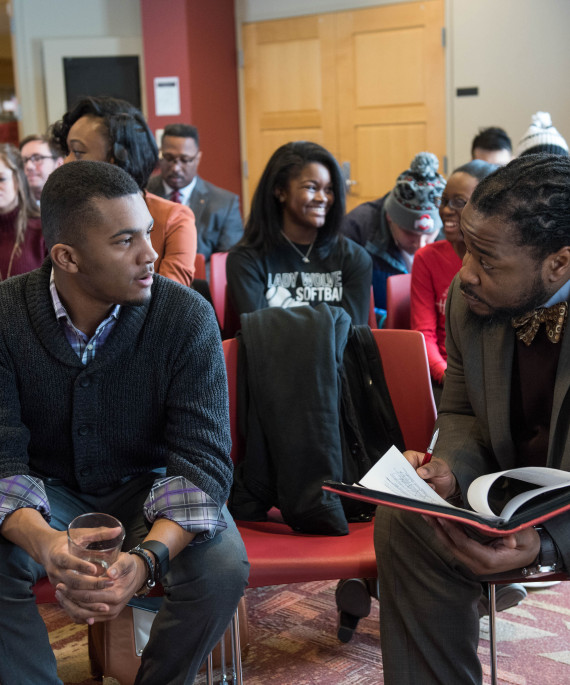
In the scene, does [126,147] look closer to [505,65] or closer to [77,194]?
[77,194]

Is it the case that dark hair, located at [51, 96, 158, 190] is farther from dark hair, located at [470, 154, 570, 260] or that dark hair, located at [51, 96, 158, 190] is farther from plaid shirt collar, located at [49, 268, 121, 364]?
dark hair, located at [470, 154, 570, 260]

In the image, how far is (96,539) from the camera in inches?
57.8

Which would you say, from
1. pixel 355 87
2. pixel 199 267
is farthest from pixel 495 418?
pixel 355 87

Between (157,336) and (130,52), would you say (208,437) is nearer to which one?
(157,336)

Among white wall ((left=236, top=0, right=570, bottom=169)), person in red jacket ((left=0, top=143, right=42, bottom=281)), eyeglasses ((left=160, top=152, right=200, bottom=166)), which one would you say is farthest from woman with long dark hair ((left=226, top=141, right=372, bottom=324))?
white wall ((left=236, top=0, right=570, bottom=169))

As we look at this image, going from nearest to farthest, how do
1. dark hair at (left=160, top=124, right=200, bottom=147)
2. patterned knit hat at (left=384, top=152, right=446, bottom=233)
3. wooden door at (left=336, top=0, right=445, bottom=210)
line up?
patterned knit hat at (left=384, top=152, right=446, bottom=233), dark hair at (left=160, top=124, right=200, bottom=147), wooden door at (left=336, top=0, right=445, bottom=210)

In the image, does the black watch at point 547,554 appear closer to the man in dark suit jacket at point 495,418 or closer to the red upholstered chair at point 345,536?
the man in dark suit jacket at point 495,418

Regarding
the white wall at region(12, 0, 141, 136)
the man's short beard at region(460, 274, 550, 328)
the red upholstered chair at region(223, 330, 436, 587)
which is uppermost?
the white wall at region(12, 0, 141, 136)

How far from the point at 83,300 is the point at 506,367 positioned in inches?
36.8

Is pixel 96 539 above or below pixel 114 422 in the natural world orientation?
below

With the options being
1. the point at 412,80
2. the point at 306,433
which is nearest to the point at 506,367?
the point at 306,433

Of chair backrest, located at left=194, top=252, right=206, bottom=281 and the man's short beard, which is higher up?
the man's short beard

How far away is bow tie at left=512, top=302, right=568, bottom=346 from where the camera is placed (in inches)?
65.2

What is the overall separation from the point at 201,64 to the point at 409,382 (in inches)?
228
